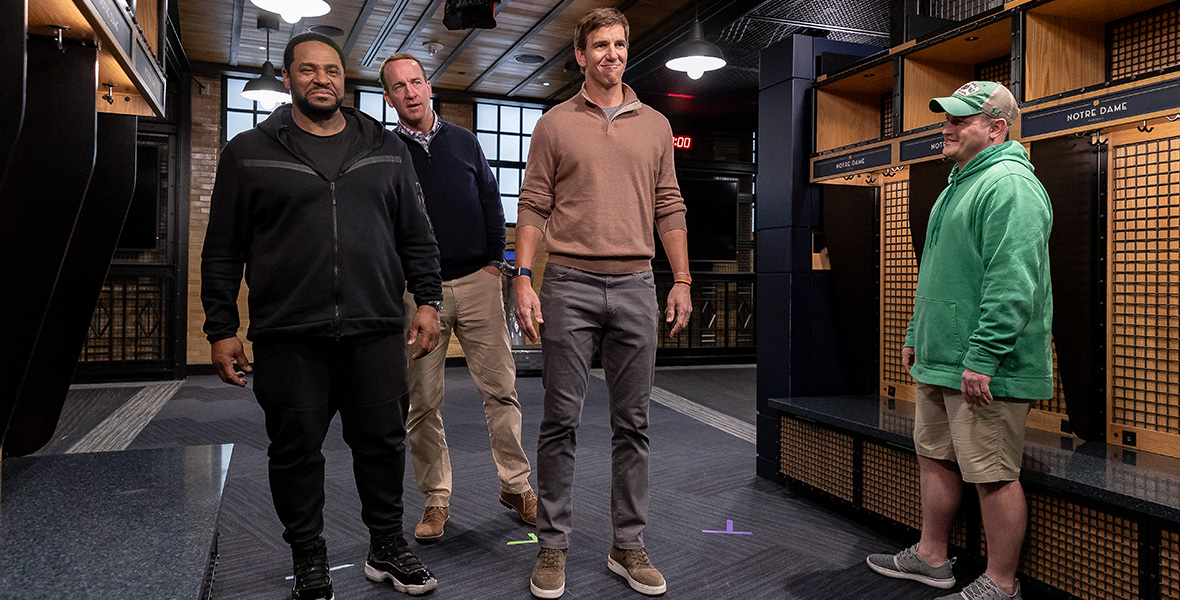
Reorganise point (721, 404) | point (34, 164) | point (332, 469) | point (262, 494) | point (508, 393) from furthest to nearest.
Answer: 1. point (721, 404)
2. point (332, 469)
3. point (262, 494)
4. point (508, 393)
5. point (34, 164)

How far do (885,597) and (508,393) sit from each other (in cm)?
144

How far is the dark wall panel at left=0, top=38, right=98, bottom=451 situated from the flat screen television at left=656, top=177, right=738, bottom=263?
7.03 m

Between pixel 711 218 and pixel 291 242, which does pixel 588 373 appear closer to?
pixel 291 242

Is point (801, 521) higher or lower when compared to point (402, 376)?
lower

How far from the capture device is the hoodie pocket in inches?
84.1

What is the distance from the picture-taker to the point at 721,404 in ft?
20.0

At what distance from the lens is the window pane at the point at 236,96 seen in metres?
8.01

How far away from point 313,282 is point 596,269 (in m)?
0.77

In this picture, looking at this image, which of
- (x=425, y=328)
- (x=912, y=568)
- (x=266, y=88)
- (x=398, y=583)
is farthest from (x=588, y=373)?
(x=266, y=88)

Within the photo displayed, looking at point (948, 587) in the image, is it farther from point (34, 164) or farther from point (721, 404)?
point (721, 404)

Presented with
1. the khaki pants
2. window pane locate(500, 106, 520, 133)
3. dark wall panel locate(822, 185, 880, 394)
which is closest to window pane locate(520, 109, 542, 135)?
window pane locate(500, 106, 520, 133)

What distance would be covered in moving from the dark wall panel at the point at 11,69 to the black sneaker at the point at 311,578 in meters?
1.21

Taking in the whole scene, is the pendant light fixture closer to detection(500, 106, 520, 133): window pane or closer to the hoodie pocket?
detection(500, 106, 520, 133): window pane

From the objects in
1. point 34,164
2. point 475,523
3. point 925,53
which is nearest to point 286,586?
point 475,523
